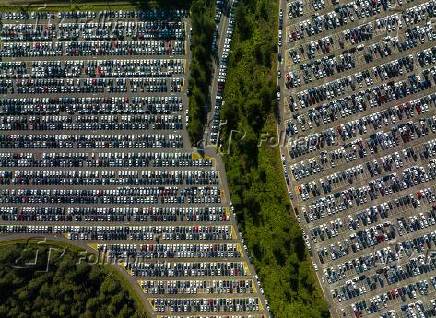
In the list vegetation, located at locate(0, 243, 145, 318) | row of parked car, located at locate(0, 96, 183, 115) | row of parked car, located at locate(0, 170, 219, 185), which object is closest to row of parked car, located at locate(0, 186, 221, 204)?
row of parked car, located at locate(0, 170, 219, 185)

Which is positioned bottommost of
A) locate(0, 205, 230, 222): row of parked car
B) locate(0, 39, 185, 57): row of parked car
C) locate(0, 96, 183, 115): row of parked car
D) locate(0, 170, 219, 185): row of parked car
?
locate(0, 205, 230, 222): row of parked car

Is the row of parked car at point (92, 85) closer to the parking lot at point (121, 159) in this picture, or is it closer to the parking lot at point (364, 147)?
the parking lot at point (121, 159)

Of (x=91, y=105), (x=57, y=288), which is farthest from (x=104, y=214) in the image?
(x=91, y=105)

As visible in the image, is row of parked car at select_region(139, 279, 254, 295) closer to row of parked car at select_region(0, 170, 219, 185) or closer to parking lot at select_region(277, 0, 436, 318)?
parking lot at select_region(277, 0, 436, 318)

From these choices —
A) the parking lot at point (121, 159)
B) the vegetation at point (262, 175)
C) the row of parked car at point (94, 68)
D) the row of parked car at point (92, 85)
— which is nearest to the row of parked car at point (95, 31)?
the parking lot at point (121, 159)

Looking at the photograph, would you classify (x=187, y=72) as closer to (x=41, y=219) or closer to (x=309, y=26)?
(x=309, y=26)

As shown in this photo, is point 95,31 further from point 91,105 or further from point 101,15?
point 91,105
